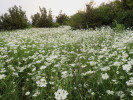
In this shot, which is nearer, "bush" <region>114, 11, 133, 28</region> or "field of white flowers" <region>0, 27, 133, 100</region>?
"field of white flowers" <region>0, 27, 133, 100</region>

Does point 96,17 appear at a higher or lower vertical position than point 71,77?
higher

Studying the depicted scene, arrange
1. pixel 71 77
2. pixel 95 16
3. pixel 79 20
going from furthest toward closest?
1. pixel 79 20
2. pixel 95 16
3. pixel 71 77

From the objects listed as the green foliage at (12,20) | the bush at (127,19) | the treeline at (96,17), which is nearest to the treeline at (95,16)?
the treeline at (96,17)

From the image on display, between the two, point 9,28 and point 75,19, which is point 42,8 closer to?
point 9,28

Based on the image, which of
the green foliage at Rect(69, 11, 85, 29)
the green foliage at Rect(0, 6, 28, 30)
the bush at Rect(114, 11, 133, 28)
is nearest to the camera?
the bush at Rect(114, 11, 133, 28)

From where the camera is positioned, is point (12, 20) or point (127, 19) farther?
point (12, 20)

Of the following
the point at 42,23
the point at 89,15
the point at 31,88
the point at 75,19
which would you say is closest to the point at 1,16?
the point at 42,23

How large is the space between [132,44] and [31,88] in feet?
9.53

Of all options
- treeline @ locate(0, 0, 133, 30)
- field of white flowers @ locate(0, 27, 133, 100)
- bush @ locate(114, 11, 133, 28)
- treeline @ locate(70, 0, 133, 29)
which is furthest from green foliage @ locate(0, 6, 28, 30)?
field of white flowers @ locate(0, 27, 133, 100)

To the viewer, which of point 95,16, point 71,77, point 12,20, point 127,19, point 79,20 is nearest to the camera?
point 71,77

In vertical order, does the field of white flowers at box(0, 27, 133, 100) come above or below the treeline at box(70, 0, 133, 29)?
below

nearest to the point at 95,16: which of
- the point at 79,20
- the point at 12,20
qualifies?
the point at 79,20

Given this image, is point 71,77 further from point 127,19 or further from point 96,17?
point 96,17

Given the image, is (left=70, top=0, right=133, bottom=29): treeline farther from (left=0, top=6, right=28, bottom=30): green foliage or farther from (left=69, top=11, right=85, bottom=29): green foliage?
(left=0, top=6, right=28, bottom=30): green foliage
